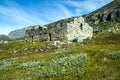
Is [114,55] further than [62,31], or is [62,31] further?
[62,31]

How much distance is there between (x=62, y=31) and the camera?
2383 inches

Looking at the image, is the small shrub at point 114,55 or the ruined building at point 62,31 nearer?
the small shrub at point 114,55

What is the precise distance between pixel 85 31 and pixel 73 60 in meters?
44.6

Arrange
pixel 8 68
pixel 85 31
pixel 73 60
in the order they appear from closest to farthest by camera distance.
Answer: pixel 73 60 → pixel 8 68 → pixel 85 31

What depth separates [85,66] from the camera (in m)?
20.5

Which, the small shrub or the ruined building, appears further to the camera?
the ruined building

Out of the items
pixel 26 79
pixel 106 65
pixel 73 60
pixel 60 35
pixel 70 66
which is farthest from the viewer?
pixel 60 35

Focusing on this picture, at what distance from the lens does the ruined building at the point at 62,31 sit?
60.4 meters

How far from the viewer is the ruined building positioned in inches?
2378

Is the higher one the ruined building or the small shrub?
the ruined building

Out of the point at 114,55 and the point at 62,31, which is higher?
the point at 62,31

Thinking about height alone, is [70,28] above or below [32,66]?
above

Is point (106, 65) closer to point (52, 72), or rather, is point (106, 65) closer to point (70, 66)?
point (70, 66)

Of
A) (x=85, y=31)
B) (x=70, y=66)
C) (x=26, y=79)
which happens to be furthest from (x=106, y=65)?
(x=85, y=31)
